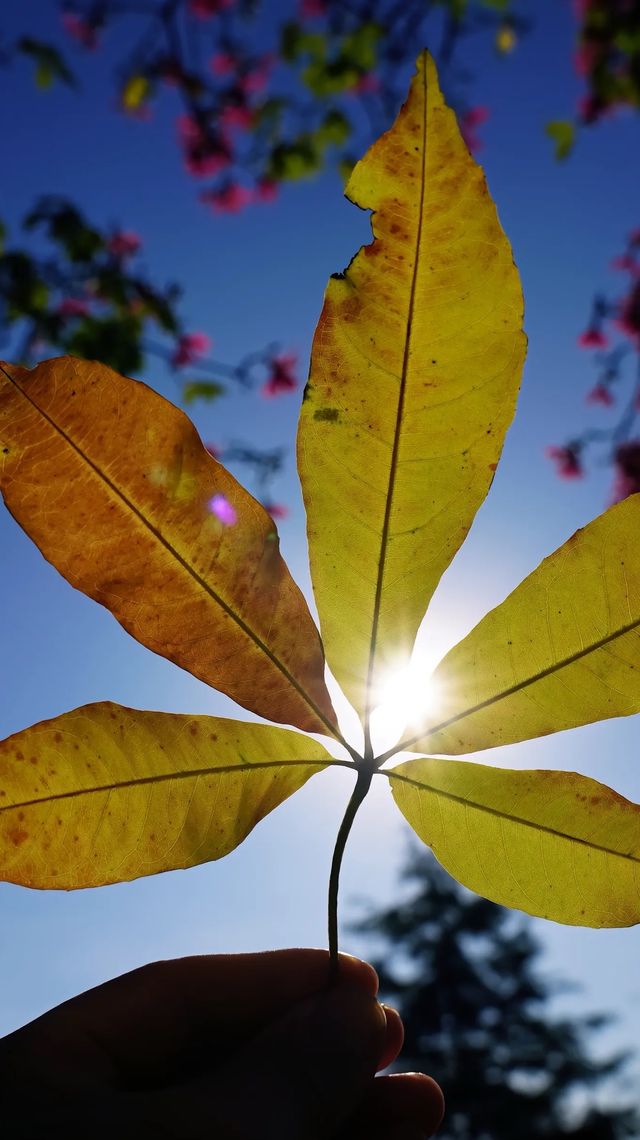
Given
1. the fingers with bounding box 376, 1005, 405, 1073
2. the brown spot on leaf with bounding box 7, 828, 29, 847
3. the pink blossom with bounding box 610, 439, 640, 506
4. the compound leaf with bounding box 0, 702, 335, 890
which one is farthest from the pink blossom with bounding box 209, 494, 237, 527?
the pink blossom with bounding box 610, 439, 640, 506

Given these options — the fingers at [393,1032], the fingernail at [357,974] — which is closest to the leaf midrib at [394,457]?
the fingernail at [357,974]

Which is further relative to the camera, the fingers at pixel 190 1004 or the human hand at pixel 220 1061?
the fingers at pixel 190 1004

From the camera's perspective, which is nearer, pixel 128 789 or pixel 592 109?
pixel 128 789

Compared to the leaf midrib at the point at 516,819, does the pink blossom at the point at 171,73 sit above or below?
above

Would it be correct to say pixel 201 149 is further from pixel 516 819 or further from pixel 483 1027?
pixel 483 1027

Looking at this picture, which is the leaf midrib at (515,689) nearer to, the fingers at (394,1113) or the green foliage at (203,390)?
the fingers at (394,1113)

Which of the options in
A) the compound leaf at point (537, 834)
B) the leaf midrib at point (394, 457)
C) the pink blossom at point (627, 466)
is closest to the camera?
the leaf midrib at point (394, 457)

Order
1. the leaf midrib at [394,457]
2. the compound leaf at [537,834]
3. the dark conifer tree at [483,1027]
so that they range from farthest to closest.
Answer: the dark conifer tree at [483,1027] → the compound leaf at [537,834] → the leaf midrib at [394,457]

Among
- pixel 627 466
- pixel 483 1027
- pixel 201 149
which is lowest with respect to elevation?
pixel 483 1027

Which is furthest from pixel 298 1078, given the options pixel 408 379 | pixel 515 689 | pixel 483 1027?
pixel 483 1027
